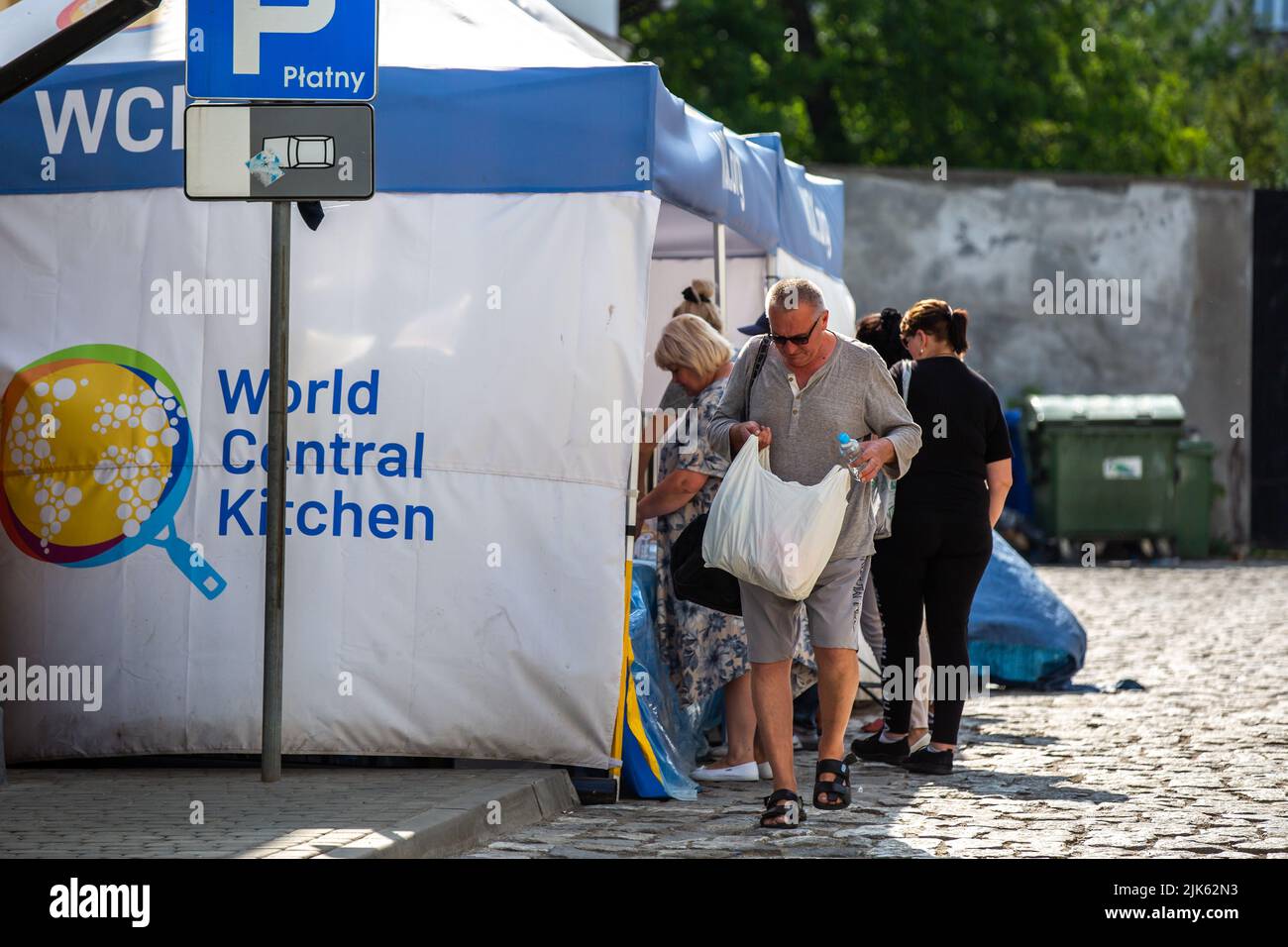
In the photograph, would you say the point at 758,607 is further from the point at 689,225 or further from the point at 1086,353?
the point at 1086,353

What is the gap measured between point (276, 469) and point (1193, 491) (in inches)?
621

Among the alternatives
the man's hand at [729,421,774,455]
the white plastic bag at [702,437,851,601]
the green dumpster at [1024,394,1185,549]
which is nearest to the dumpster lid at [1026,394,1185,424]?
the green dumpster at [1024,394,1185,549]

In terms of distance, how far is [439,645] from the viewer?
7254 millimetres

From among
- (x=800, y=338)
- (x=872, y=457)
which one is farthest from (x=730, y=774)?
(x=800, y=338)

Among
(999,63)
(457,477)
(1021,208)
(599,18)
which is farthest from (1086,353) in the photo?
(457,477)

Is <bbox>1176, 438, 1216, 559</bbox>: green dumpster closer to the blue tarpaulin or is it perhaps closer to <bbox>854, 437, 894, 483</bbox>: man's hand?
the blue tarpaulin

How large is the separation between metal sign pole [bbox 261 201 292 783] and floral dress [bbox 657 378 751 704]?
1689 mm

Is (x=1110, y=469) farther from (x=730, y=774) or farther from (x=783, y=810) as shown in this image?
(x=783, y=810)

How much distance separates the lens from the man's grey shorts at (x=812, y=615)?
670cm

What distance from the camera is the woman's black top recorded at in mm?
8055

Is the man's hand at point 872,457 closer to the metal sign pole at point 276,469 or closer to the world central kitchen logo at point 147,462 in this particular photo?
the world central kitchen logo at point 147,462

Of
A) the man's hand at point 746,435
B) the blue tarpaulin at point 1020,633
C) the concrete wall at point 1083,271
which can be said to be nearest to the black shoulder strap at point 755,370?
the man's hand at point 746,435

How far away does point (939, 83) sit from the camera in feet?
111

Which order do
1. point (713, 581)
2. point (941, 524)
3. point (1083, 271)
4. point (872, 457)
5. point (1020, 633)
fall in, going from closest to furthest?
point (872, 457)
point (713, 581)
point (941, 524)
point (1020, 633)
point (1083, 271)
